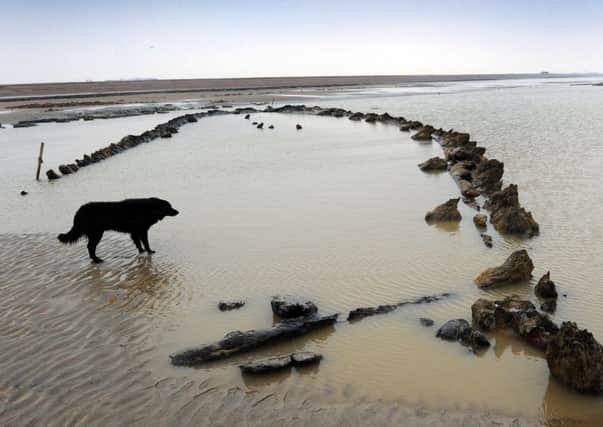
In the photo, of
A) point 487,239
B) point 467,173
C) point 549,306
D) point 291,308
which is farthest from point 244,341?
point 467,173

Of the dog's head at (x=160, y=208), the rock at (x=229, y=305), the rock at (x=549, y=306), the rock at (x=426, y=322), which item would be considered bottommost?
the rock at (x=229, y=305)

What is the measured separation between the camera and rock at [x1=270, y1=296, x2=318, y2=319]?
23.4 feet

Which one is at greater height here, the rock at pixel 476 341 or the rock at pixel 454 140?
the rock at pixel 454 140

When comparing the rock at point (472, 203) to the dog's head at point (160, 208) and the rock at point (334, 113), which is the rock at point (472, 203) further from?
the rock at point (334, 113)

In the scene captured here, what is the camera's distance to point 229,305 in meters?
7.66

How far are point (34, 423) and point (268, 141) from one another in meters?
23.1

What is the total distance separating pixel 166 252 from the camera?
1034 centimetres

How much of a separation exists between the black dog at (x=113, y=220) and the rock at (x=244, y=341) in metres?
4.38

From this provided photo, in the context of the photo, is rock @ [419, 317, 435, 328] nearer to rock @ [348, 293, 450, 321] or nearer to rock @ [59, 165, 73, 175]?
rock @ [348, 293, 450, 321]

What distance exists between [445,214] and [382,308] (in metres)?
5.16

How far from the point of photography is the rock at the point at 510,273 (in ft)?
26.5

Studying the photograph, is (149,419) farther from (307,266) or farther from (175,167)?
(175,167)

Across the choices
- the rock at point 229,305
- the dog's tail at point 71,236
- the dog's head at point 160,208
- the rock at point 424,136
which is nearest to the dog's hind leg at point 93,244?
the dog's tail at point 71,236

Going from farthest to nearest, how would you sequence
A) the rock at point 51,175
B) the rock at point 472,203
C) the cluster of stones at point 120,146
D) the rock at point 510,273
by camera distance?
the cluster of stones at point 120,146 → the rock at point 51,175 → the rock at point 472,203 → the rock at point 510,273
